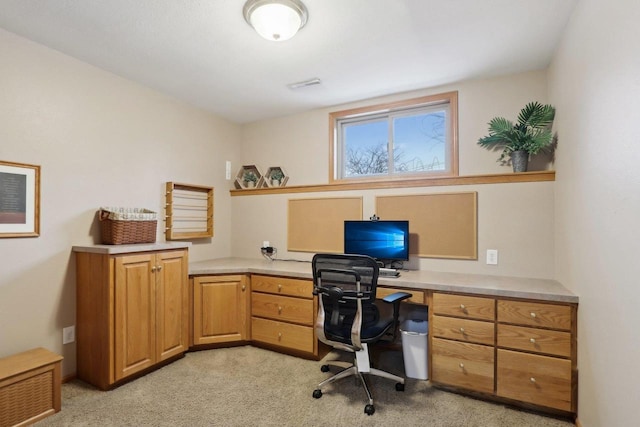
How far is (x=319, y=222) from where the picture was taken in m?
3.53

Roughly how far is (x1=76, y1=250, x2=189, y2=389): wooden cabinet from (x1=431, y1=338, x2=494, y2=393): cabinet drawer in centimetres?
222

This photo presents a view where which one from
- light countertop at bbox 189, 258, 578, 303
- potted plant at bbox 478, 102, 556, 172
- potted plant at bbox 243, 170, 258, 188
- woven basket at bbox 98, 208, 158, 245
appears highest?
potted plant at bbox 478, 102, 556, 172

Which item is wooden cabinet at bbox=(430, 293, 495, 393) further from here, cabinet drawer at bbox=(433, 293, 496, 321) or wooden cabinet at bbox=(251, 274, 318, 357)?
wooden cabinet at bbox=(251, 274, 318, 357)

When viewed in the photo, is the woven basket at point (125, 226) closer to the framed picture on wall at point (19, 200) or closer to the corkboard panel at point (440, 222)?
the framed picture on wall at point (19, 200)

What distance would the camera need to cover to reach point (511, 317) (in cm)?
210

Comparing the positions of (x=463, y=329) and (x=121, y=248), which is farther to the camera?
(x=121, y=248)

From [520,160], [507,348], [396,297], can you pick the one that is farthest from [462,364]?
[520,160]

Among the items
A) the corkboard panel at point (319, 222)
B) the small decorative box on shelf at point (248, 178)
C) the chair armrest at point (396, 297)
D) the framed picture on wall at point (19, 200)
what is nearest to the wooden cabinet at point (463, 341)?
the chair armrest at point (396, 297)

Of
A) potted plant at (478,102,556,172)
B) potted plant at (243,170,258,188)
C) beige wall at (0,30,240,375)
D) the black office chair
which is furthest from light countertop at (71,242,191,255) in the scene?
potted plant at (478,102,556,172)

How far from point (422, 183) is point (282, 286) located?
1656 millimetres

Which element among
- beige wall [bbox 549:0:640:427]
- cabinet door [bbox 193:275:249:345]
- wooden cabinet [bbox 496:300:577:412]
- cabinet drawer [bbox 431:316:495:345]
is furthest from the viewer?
cabinet door [bbox 193:275:249:345]

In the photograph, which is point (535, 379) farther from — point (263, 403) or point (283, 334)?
point (283, 334)

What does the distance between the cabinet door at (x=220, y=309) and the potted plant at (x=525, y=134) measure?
2.67 m

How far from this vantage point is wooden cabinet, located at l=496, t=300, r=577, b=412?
1.95 meters
